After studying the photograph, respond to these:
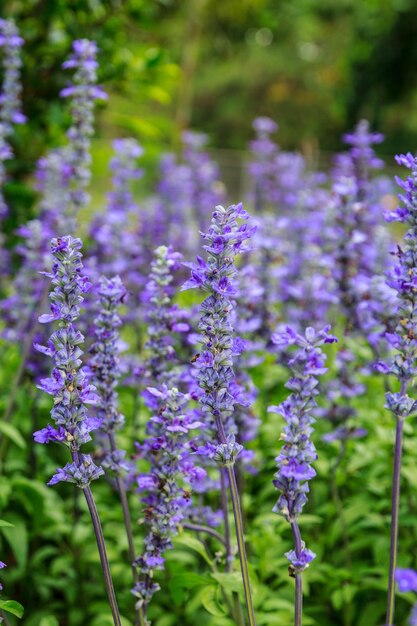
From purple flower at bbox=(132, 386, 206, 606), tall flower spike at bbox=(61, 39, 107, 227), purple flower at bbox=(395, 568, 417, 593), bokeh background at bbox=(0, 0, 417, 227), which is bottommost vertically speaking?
purple flower at bbox=(395, 568, 417, 593)

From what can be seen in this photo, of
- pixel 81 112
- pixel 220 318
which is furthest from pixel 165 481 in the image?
pixel 81 112

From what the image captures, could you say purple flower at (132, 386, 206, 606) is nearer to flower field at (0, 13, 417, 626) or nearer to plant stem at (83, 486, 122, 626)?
flower field at (0, 13, 417, 626)

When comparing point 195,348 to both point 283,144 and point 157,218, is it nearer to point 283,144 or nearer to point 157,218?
point 157,218

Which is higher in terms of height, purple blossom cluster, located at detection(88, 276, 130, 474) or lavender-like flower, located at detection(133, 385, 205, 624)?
purple blossom cluster, located at detection(88, 276, 130, 474)

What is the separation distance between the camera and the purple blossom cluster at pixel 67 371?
88.4 inches

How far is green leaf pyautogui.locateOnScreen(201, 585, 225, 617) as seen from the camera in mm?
2904

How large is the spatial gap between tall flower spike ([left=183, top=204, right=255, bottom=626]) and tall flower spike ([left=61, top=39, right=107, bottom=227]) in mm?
2053

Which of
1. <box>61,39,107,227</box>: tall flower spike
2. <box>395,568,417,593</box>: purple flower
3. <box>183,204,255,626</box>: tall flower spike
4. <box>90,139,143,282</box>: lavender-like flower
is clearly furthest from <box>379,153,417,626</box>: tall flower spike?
<box>90,139,143,282</box>: lavender-like flower

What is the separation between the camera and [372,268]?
17.3 feet

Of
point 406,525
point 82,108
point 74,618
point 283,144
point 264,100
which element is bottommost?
point 74,618

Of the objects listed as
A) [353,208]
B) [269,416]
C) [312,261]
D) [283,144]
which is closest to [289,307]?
[312,261]

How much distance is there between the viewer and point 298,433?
2324 mm

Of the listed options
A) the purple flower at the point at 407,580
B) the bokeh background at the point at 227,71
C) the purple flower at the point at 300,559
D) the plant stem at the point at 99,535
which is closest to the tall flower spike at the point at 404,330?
the purple flower at the point at 300,559

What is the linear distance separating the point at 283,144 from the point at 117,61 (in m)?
35.3
